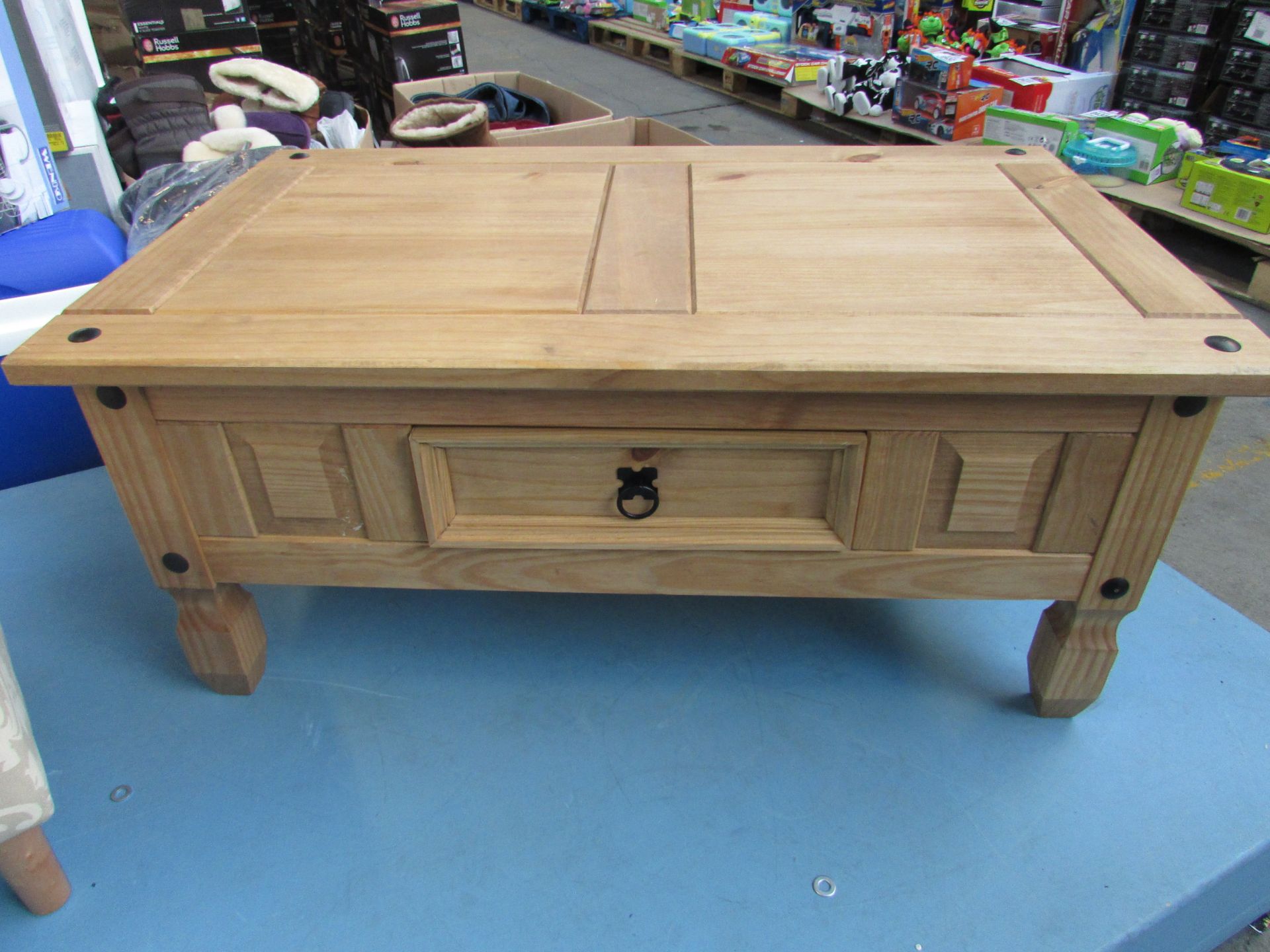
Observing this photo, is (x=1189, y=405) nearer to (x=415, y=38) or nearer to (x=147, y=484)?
(x=147, y=484)

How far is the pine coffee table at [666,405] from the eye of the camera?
0.64 m

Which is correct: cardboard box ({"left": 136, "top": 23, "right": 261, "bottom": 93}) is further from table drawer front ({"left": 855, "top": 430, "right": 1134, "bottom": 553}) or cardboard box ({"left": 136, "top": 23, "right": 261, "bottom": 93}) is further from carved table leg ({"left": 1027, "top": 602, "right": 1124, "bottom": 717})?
carved table leg ({"left": 1027, "top": 602, "right": 1124, "bottom": 717})

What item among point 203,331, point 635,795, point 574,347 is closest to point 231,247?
point 203,331

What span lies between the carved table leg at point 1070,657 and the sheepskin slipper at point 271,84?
1999 mm

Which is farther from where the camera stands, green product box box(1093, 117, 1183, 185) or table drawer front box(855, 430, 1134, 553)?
green product box box(1093, 117, 1183, 185)

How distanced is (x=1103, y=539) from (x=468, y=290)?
0.58m

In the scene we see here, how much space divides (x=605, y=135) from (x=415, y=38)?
133 cm

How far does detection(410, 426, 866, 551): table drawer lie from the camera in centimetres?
69

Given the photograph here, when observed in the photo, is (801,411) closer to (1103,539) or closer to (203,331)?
(1103,539)

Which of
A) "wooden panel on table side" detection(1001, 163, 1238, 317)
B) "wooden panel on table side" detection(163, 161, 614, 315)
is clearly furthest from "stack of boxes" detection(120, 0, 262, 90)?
"wooden panel on table side" detection(1001, 163, 1238, 317)

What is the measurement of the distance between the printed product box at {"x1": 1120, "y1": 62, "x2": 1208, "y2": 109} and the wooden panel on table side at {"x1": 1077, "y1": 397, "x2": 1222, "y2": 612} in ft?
7.24

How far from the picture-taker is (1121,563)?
725mm

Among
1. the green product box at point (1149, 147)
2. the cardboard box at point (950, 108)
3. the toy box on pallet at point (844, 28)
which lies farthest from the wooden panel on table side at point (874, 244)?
the toy box on pallet at point (844, 28)

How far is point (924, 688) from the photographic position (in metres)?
0.89
